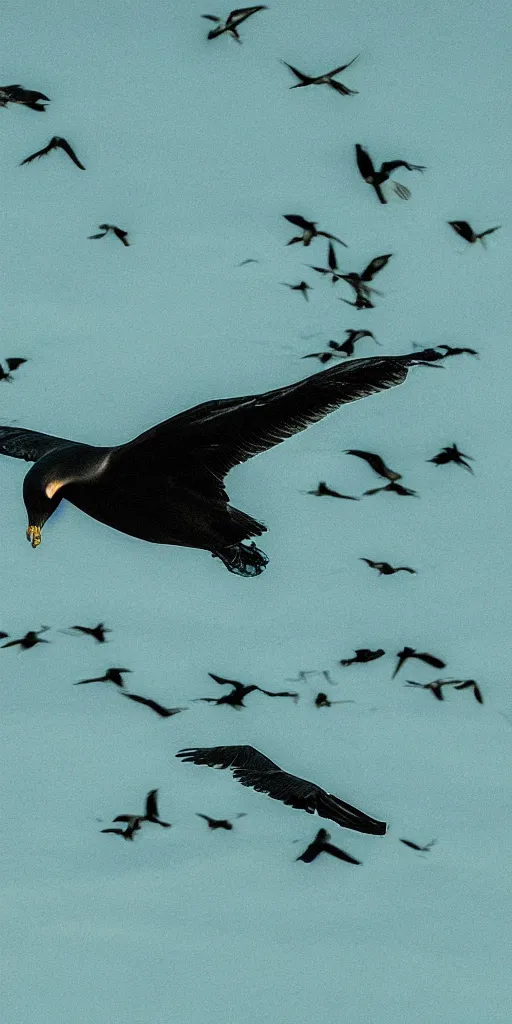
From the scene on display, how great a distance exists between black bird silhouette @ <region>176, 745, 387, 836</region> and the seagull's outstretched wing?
4.08 metres

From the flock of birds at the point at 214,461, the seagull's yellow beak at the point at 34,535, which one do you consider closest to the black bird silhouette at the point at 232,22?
the flock of birds at the point at 214,461

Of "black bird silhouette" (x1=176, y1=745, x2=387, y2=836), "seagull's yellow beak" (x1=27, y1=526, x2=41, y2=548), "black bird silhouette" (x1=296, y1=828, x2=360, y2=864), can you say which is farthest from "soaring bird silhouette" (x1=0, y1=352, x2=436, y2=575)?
"black bird silhouette" (x1=296, y1=828, x2=360, y2=864)

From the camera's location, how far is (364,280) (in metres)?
25.4

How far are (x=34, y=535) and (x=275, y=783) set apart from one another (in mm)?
4569

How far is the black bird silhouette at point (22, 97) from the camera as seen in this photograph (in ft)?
71.0

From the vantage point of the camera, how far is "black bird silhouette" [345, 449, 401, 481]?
25.7 meters

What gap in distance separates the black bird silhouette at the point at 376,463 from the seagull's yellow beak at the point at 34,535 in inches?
308

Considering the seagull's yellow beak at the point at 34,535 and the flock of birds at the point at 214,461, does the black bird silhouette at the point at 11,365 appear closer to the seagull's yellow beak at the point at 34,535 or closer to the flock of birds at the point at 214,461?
the flock of birds at the point at 214,461

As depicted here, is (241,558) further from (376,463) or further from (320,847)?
(320,847)

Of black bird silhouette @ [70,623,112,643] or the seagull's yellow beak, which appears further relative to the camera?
black bird silhouette @ [70,623,112,643]

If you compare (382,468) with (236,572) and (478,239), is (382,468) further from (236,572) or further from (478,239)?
(236,572)

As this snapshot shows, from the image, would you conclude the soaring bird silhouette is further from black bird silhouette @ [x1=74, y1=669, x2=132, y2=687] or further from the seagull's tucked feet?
black bird silhouette @ [x1=74, y1=669, x2=132, y2=687]

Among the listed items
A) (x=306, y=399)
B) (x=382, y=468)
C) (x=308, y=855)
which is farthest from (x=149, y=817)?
(x=306, y=399)

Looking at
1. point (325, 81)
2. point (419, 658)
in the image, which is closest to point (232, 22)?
point (325, 81)
